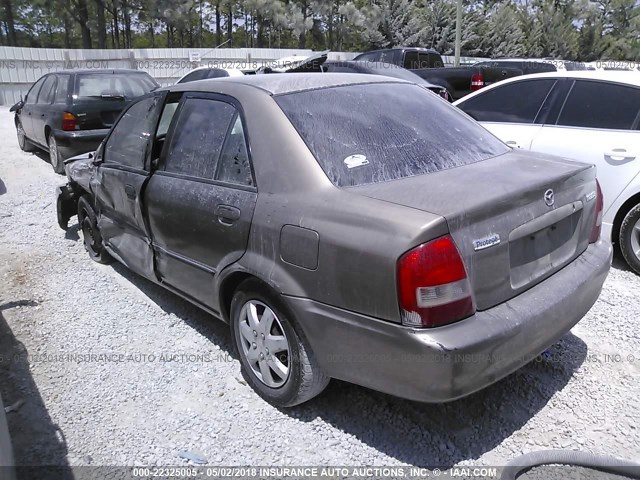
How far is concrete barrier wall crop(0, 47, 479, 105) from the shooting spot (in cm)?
2191

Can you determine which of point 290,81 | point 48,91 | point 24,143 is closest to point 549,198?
point 290,81

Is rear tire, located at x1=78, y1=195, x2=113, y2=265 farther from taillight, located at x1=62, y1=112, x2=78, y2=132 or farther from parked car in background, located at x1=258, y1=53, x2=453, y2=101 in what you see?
parked car in background, located at x1=258, y1=53, x2=453, y2=101

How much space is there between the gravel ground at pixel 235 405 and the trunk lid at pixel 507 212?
0.77 meters

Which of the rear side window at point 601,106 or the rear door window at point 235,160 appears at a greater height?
the rear side window at point 601,106

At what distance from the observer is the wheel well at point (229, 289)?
293 cm

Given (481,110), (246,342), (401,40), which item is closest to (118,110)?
(481,110)

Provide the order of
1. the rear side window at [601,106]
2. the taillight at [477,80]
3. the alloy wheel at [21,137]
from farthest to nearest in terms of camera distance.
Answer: the taillight at [477,80]
the alloy wheel at [21,137]
the rear side window at [601,106]

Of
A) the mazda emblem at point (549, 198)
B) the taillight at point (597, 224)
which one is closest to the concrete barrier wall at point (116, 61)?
the taillight at point (597, 224)

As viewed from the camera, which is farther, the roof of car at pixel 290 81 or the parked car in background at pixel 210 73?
the parked car in background at pixel 210 73

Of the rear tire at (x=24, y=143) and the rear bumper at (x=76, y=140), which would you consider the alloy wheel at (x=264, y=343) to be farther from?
the rear tire at (x=24, y=143)

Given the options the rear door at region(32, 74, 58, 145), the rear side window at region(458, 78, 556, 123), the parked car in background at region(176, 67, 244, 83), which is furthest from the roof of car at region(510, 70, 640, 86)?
the parked car in background at region(176, 67, 244, 83)

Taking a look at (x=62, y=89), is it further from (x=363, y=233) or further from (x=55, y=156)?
(x=363, y=233)

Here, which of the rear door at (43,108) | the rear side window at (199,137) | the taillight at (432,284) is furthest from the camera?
the rear door at (43,108)

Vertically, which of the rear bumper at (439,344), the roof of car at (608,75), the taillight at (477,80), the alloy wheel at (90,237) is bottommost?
the alloy wheel at (90,237)
